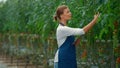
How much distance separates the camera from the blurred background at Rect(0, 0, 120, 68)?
4594 millimetres

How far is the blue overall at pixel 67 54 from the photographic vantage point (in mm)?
4402

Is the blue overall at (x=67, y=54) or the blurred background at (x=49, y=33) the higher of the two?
the blurred background at (x=49, y=33)

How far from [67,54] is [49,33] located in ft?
11.6

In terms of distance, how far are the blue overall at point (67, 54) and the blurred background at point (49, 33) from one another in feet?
1.41

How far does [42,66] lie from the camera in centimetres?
964

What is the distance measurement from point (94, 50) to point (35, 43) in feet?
13.4

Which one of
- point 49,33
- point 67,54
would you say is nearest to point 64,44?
point 67,54

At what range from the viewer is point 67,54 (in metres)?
4.40

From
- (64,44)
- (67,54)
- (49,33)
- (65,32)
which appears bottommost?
(67,54)

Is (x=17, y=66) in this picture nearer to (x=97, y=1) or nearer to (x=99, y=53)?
(x=99, y=53)

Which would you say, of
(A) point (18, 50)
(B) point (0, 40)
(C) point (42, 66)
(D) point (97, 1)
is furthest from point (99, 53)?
(B) point (0, 40)

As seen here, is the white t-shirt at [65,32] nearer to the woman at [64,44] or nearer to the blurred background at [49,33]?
the woman at [64,44]

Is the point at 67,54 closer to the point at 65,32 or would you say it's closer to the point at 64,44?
the point at 64,44

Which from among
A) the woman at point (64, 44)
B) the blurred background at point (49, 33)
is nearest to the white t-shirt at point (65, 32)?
the woman at point (64, 44)
